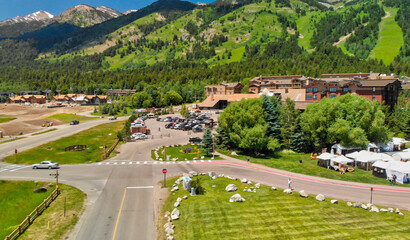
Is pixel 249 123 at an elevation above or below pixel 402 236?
Answer: above

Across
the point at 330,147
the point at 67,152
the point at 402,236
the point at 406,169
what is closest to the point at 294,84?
the point at 330,147

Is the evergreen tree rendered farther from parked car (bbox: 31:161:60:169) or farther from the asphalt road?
parked car (bbox: 31:161:60:169)

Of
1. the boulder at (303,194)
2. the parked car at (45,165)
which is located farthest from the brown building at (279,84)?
the parked car at (45,165)

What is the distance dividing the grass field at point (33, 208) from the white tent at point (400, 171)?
136ft

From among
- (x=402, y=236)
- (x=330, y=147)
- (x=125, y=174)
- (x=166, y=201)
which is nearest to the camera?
(x=402, y=236)

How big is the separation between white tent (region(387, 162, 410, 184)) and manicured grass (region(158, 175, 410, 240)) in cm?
1254

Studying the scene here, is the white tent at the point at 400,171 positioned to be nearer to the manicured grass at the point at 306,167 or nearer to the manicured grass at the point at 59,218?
the manicured grass at the point at 306,167

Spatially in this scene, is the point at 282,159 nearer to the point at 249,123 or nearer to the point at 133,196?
the point at 249,123

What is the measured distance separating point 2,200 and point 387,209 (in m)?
42.5

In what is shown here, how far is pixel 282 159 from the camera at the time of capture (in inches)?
2047

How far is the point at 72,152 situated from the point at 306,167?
44.8 meters

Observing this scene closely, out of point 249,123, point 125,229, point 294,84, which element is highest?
point 294,84

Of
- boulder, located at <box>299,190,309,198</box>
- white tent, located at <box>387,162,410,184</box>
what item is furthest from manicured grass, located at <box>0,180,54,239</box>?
white tent, located at <box>387,162,410,184</box>

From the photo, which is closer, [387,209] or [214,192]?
[387,209]
